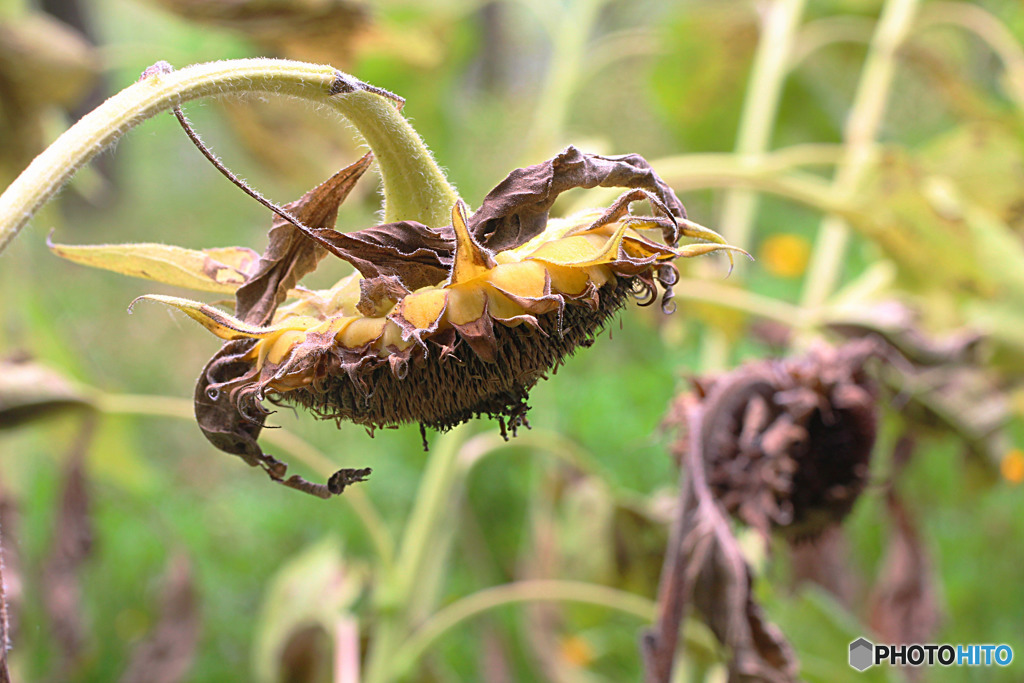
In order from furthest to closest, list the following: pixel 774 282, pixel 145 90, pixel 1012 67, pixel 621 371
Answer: pixel 774 282
pixel 621 371
pixel 1012 67
pixel 145 90

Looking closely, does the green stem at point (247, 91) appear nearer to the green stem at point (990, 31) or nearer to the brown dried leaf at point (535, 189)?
the brown dried leaf at point (535, 189)

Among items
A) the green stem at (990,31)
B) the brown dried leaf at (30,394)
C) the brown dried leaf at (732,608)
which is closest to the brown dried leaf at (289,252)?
the brown dried leaf at (732,608)

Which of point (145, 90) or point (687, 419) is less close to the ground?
point (687, 419)

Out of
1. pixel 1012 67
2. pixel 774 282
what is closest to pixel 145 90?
pixel 1012 67

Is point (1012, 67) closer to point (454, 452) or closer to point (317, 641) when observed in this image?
point (454, 452)

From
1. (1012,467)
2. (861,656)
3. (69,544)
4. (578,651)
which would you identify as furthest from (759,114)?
(69,544)

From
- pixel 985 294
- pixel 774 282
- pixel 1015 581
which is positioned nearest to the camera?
pixel 985 294

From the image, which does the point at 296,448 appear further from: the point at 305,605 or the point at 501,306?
the point at 501,306
